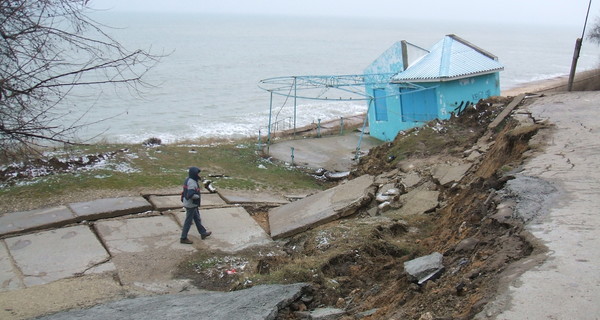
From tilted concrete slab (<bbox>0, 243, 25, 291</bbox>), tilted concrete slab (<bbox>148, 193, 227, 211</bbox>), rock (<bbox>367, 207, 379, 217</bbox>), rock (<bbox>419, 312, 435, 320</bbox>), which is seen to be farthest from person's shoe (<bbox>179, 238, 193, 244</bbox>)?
rock (<bbox>419, 312, 435, 320</bbox>)

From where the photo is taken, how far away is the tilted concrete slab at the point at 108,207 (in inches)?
388

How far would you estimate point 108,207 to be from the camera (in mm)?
10234

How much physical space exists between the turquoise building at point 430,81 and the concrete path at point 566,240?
1037cm

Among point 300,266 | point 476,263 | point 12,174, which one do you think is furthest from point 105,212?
point 476,263

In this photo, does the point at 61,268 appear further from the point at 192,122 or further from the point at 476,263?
the point at 192,122

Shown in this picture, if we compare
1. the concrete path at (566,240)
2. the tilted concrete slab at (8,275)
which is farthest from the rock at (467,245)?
the tilted concrete slab at (8,275)

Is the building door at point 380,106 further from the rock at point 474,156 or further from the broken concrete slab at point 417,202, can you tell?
the broken concrete slab at point 417,202

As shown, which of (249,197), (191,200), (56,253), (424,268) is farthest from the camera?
(249,197)

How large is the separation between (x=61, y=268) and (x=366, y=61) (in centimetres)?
6980

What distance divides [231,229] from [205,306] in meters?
3.84

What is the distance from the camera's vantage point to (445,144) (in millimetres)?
12031

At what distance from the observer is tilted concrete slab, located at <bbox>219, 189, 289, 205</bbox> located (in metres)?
11.3

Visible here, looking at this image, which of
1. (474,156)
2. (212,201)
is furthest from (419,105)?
(212,201)

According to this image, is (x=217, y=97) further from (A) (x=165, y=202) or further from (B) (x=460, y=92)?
(A) (x=165, y=202)
